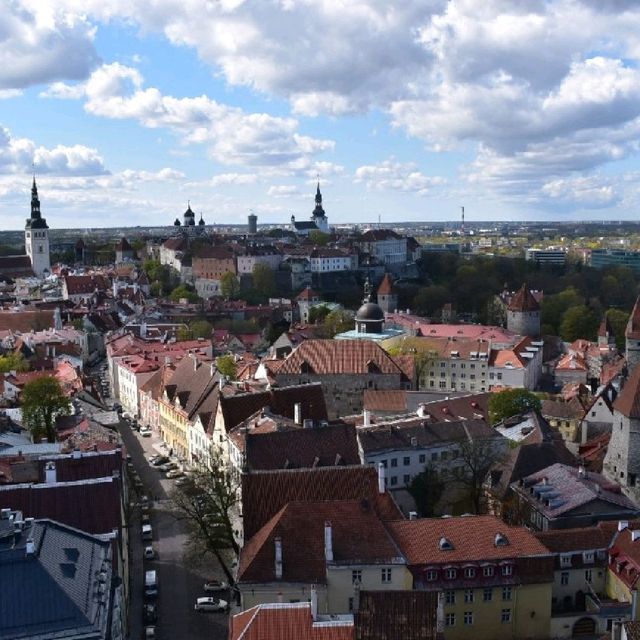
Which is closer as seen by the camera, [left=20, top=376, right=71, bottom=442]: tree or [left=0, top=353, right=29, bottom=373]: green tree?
[left=20, top=376, right=71, bottom=442]: tree

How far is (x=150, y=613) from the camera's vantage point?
1195 inches

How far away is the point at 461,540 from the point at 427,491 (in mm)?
12035

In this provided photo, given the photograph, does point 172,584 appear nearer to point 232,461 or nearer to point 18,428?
point 232,461

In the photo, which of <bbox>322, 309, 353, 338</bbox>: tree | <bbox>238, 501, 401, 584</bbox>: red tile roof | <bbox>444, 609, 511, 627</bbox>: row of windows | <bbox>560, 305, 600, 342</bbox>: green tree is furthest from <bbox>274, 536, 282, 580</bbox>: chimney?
<bbox>560, 305, 600, 342</bbox>: green tree

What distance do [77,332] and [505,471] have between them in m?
59.6

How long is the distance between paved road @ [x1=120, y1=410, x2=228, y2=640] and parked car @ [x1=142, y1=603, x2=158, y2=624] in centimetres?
18

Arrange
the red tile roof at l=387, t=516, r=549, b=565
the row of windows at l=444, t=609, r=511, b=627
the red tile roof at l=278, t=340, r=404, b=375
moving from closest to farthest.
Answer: the red tile roof at l=387, t=516, r=549, b=565 < the row of windows at l=444, t=609, r=511, b=627 < the red tile roof at l=278, t=340, r=404, b=375

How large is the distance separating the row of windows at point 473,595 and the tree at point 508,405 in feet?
79.9

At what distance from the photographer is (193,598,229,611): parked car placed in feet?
102

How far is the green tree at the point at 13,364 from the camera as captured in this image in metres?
67.4

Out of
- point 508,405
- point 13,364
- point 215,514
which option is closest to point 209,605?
point 215,514

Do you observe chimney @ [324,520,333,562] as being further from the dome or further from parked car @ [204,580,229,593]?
the dome

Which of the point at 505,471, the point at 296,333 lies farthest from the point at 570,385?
the point at 505,471

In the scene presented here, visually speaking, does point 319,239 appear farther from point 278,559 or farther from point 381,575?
point 278,559
